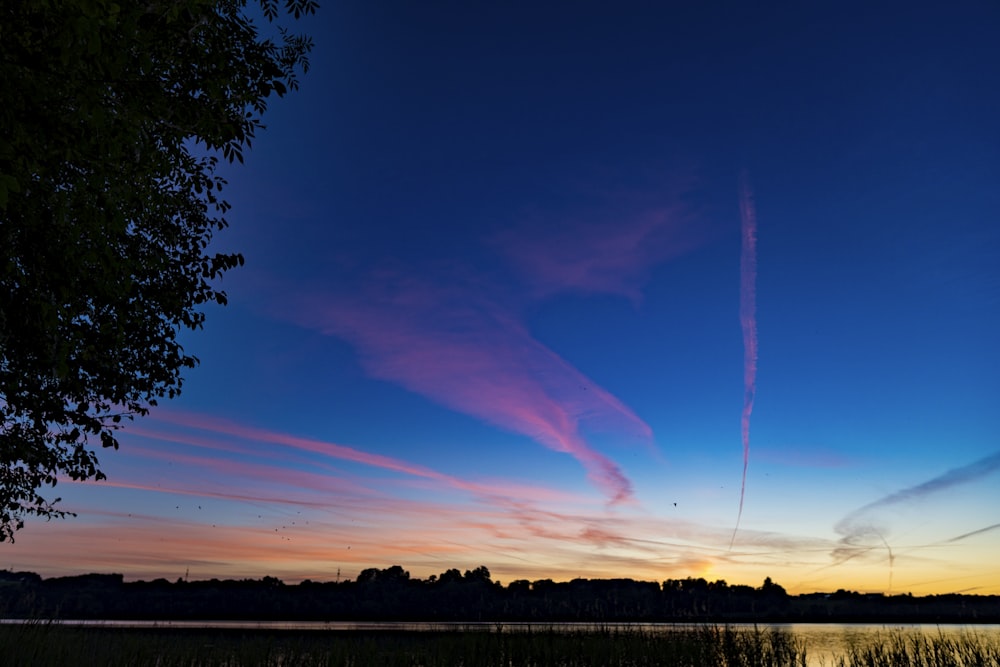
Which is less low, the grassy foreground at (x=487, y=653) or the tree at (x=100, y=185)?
the tree at (x=100, y=185)

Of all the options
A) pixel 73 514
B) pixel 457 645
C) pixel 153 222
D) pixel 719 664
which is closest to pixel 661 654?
pixel 719 664

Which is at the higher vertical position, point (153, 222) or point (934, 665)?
point (153, 222)

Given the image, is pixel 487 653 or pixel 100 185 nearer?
pixel 100 185

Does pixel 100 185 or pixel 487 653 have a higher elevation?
pixel 100 185

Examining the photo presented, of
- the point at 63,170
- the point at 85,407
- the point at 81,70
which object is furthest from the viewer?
the point at 85,407

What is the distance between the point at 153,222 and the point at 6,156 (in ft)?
26.8

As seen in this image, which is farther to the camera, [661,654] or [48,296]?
[661,654]

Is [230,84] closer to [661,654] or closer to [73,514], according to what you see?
[73,514]

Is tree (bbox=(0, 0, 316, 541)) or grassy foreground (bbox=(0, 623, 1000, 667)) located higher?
tree (bbox=(0, 0, 316, 541))

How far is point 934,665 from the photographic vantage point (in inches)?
933

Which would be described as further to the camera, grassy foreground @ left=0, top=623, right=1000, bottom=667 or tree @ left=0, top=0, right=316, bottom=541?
grassy foreground @ left=0, top=623, right=1000, bottom=667

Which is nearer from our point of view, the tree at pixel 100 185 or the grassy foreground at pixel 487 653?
the tree at pixel 100 185

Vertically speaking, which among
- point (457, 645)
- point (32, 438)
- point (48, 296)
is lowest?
point (457, 645)

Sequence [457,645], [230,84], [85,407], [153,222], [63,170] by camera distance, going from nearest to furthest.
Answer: [63,170] → [230,84] → [85,407] → [153,222] → [457,645]
